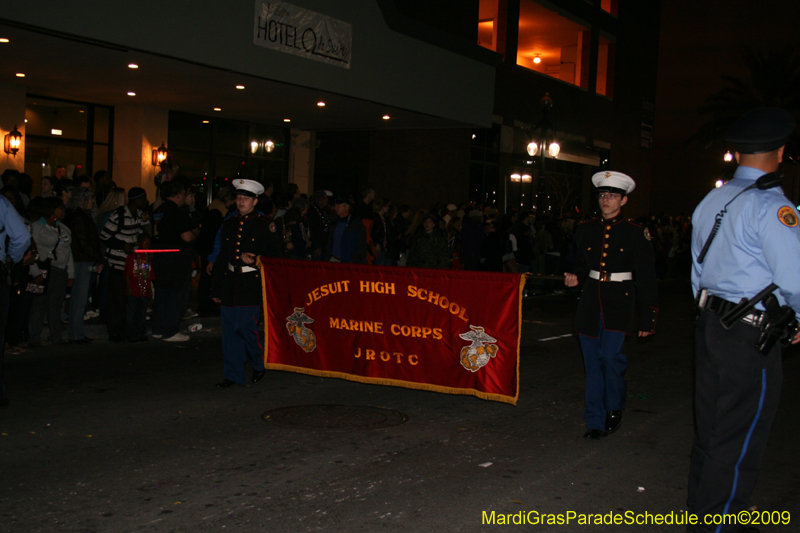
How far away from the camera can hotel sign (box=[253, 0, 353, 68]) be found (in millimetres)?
14781

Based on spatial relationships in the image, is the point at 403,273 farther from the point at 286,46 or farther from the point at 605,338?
the point at 286,46

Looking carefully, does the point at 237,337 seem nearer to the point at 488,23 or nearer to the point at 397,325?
the point at 397,325

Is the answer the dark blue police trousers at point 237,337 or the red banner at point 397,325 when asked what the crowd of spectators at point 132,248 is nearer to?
the dark blue police trousers at point 237,337

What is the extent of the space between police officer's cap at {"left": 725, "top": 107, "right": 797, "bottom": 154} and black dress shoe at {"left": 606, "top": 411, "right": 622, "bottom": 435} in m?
2.94

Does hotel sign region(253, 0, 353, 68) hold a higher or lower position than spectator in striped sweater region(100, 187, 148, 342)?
higher

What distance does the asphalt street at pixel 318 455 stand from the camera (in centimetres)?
451

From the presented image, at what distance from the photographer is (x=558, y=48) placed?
34500mm

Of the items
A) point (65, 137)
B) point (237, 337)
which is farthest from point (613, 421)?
point (65, 137)

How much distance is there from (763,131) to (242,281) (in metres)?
5.22

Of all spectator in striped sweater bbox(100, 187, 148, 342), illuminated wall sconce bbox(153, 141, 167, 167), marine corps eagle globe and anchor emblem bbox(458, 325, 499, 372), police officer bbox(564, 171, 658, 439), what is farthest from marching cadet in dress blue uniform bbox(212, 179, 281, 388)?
illuminated wall sconce bbox(153, 141, 167, 167)

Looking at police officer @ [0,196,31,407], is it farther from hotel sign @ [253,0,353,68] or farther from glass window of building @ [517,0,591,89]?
glass window of building @ [517,0,591,89]

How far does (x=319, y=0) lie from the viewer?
15.9 metres

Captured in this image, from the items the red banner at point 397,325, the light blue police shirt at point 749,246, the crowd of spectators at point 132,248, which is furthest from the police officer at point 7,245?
the light blue police shirt at point 749,246

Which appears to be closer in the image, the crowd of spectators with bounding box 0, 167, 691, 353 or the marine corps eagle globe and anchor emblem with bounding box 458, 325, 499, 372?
the marine corps eagle globe and anchor emblem with bounding box 458, 325, 499, 372
